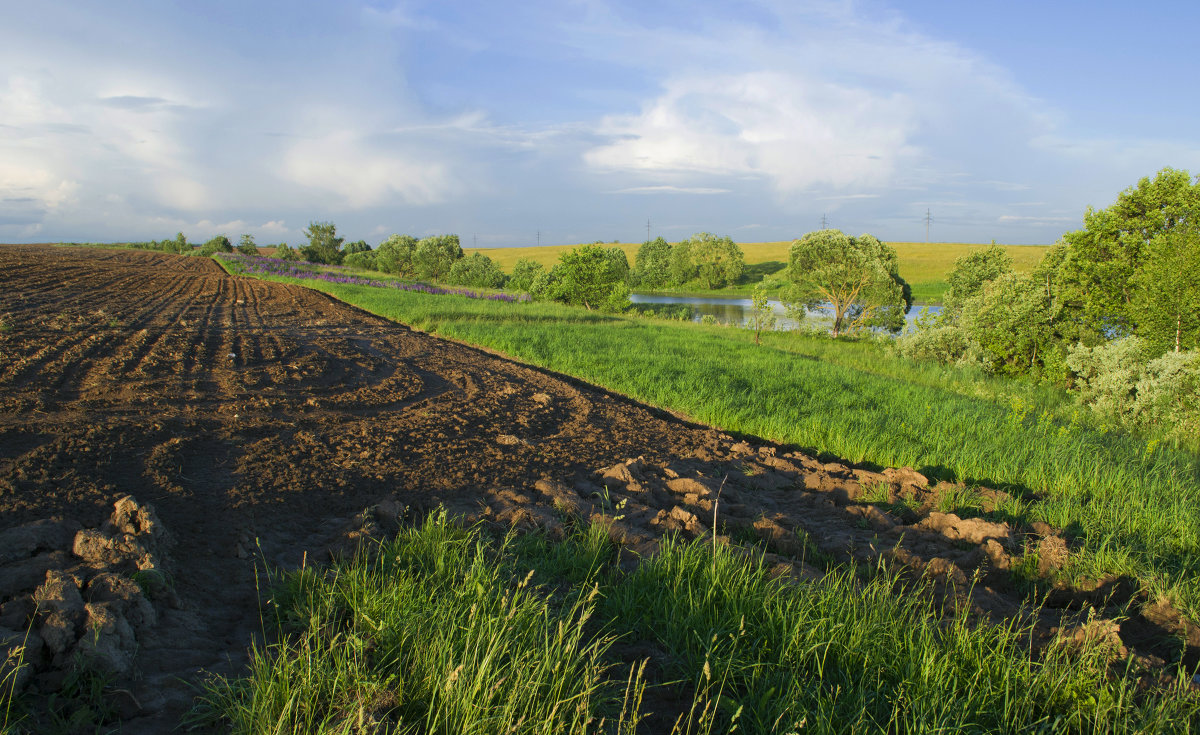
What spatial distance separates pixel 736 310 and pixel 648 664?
50.8 metres

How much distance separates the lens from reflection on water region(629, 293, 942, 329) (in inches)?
1318

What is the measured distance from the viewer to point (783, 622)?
10.2ft

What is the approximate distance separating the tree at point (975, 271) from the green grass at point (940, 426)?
1323cm

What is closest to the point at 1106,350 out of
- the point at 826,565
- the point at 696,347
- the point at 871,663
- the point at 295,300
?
the point at 696,347

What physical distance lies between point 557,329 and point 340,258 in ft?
196

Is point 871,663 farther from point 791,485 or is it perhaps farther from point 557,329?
point 557,329

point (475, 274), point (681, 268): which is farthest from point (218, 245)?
point (681, 268)

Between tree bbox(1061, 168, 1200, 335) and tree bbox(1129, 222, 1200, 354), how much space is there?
1.44 feet

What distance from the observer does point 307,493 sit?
4.99m

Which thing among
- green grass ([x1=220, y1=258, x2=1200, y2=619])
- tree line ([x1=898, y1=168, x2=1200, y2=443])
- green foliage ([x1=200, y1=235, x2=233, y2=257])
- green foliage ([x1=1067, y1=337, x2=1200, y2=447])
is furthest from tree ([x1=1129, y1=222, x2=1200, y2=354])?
green foliage ([x1=200, y1=235, x2=233, y2=257])

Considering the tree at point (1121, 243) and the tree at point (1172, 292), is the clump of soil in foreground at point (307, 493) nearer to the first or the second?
the tree at point (1172, 292)

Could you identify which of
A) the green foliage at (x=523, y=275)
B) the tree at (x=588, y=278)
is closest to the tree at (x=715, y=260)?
the green foliage at (x=523, y=275)

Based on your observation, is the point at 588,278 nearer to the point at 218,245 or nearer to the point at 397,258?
the point at 397,258

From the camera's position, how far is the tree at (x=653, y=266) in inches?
3051
